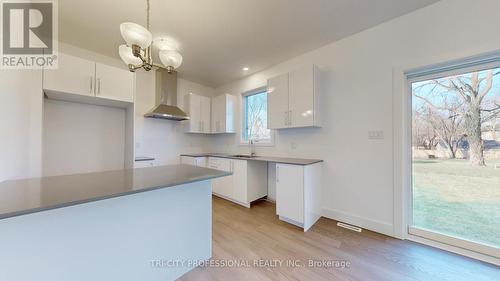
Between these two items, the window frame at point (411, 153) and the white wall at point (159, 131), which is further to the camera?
the white wall at point (159, 131)

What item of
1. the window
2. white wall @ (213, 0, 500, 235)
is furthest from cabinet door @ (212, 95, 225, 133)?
white wall @ (213, 0, 500, 235)

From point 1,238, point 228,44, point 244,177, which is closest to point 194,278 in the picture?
point 1,238

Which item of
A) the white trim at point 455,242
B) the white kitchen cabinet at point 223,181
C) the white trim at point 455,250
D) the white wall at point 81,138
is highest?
the white wall at point 81,138

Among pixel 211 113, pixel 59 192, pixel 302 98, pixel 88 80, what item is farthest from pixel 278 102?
pixel 88 80

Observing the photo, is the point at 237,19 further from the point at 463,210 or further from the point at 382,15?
the point at 463,210

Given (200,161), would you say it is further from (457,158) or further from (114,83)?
(457,158)

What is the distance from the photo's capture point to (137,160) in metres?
3.14

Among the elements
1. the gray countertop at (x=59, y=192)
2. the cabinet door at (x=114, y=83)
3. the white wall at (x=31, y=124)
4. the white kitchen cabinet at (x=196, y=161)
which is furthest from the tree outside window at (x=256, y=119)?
the gray countertop at (x=59, y=192)

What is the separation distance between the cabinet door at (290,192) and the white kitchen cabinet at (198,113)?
2.38 meters

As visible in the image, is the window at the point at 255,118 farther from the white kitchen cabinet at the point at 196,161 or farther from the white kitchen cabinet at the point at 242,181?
the white kitchen cabinet at the point at 196,161

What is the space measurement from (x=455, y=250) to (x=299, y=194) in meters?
1.60

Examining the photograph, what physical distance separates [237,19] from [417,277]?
10.4 ft

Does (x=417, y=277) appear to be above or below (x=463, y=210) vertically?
below

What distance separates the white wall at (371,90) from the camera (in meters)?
1.80
